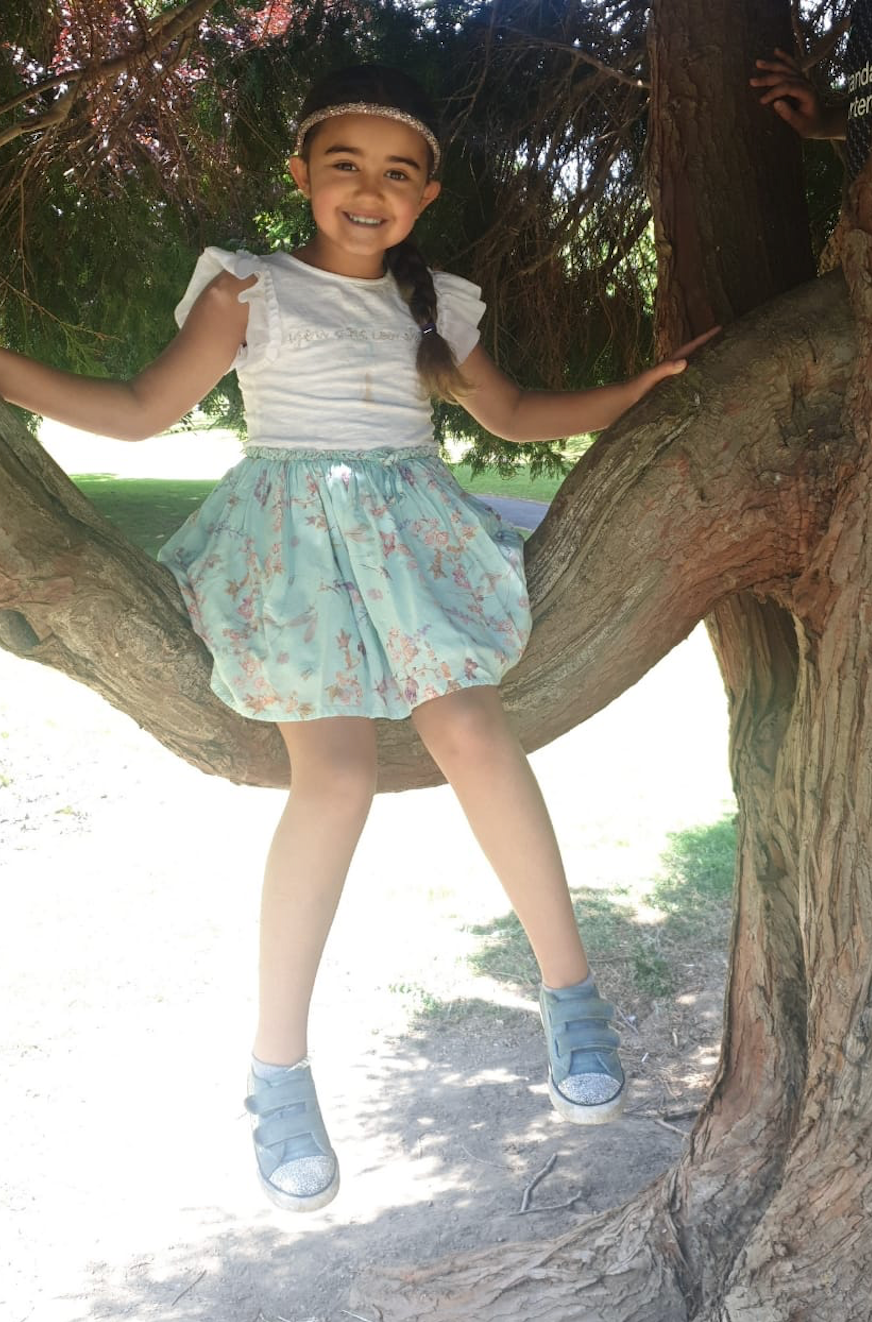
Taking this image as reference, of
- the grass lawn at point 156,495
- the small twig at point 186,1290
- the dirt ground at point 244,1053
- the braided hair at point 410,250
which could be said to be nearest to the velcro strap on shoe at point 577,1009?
the braided hair at point 410,250

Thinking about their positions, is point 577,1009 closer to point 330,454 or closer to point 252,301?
point 330,454

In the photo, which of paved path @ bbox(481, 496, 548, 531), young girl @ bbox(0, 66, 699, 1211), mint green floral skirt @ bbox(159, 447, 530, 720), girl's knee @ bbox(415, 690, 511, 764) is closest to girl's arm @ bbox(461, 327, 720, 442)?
young girl @ bbox(0, 66, 699, 1211)

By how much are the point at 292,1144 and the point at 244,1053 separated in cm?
234

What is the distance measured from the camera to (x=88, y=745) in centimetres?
696

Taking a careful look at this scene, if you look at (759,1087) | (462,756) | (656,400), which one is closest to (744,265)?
(656,400)

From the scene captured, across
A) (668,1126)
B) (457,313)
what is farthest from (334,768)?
(668,1126)

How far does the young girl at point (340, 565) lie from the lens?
2.07m

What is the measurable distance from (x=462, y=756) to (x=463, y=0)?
2125 millimetres

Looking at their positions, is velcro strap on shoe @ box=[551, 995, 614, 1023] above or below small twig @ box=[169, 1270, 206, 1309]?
above

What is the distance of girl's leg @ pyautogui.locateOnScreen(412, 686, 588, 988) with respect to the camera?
2.08m

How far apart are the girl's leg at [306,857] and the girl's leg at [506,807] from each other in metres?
0.13

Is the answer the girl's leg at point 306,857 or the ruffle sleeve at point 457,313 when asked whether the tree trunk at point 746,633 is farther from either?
the ruffle sleeve at point 457,313

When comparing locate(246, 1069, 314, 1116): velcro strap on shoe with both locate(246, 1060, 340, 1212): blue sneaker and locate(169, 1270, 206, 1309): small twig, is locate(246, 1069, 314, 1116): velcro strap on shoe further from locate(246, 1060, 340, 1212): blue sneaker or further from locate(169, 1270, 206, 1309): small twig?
locate(169, 1270, 206, 1309): small twig

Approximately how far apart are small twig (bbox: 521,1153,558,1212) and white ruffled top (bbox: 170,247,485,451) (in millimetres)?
2140
